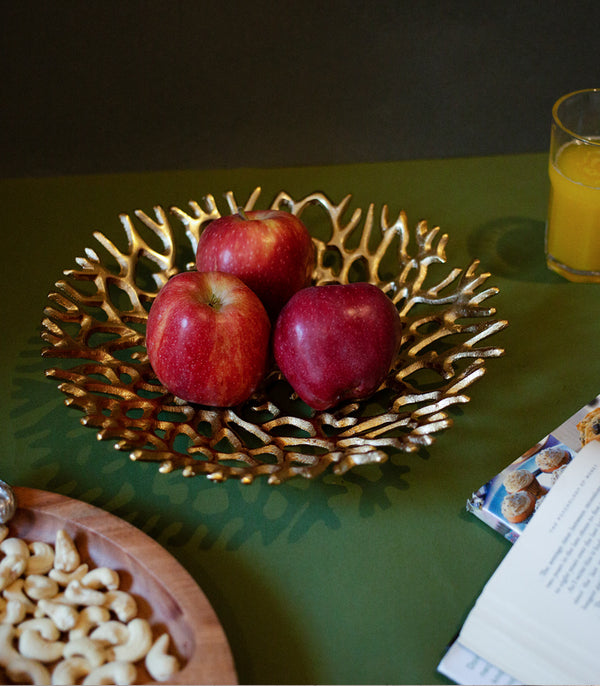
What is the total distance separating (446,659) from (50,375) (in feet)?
1.25

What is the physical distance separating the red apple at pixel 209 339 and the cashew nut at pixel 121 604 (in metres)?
0.18

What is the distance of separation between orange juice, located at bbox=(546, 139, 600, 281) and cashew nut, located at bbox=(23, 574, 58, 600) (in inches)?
24.3

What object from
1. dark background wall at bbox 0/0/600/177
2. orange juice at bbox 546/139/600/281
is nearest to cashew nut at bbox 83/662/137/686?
orange juice at bbox 546/139/600/281

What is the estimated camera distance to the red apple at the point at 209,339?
0.62 m

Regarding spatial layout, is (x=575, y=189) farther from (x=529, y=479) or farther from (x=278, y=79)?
(x=278, y=79)

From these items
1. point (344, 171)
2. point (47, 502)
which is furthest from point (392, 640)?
point (344, 171)

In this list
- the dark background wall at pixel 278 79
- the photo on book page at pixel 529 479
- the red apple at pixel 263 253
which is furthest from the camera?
the dark background wall at pixel 278 79

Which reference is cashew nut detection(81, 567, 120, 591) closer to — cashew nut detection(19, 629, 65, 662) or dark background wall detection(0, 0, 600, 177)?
cashew nut detection(19, 629, 65, 662)

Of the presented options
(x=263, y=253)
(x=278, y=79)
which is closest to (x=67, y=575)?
(x=263, y=253)

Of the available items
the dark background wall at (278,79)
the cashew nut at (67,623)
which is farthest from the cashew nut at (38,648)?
the dark background wall at (278,79)

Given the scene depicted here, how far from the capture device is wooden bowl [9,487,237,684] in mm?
479

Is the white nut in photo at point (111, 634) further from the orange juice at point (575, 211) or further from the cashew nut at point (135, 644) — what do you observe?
the orange juice at point (575, 211)

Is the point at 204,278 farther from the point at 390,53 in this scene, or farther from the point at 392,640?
the point at 390,53

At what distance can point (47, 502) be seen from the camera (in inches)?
22.5
